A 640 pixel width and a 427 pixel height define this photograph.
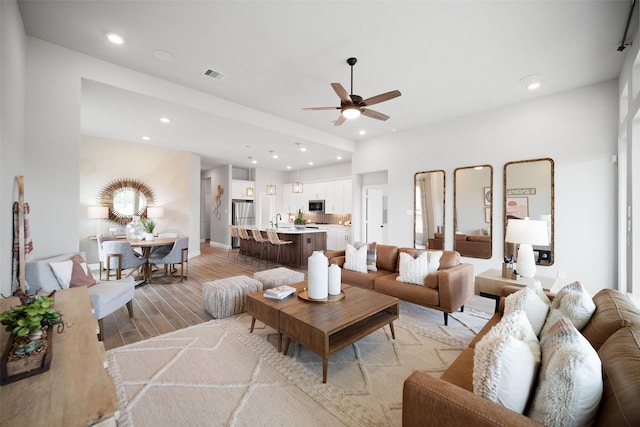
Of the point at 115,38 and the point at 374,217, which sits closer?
the point at 115,38

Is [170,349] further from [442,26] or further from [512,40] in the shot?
[512,40]

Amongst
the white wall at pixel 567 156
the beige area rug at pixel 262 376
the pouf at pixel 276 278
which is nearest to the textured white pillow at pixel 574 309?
the beige area rug at pixel 262 376

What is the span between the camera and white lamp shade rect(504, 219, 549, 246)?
8.90ft

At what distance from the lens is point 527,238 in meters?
2.76

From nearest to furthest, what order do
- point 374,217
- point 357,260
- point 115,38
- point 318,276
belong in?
point 318,276
point 115,38
point 357,260
point 374,217

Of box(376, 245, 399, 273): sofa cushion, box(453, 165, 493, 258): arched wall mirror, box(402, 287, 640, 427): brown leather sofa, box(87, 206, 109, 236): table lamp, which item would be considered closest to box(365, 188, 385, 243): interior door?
box(453, 165, 493, 258): arched wall mirror

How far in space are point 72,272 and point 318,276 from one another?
257 cm

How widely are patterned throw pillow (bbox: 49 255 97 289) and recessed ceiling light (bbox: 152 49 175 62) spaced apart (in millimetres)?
2504

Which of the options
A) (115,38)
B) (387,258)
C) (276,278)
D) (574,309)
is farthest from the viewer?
(387,258)

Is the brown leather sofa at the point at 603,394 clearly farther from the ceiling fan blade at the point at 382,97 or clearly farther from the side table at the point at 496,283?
the ceiling fan blade at the point at 382,97

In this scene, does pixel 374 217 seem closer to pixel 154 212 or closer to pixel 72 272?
pixel 154 212

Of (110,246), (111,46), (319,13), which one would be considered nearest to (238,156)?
(110,246)

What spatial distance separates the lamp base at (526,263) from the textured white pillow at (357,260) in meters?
1.82

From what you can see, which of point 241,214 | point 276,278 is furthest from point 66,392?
point 241,214
